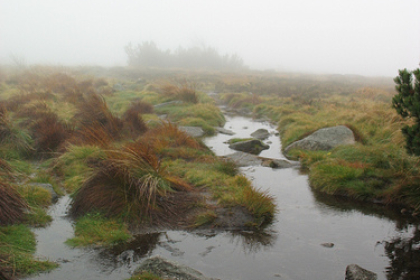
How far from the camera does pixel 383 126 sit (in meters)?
12.4

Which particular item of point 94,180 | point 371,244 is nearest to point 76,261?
point 94,180

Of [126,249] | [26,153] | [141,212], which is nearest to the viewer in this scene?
[126,249]

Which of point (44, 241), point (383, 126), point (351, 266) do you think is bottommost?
point (44, 241)

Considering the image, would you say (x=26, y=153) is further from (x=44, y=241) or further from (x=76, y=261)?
(x=76, y=261)

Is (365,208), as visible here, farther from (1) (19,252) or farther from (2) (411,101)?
(1) (19,252)

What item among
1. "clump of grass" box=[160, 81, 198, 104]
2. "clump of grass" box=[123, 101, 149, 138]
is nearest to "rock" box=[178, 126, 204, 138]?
"clump of grass" box=[123, 101, 149, 138]

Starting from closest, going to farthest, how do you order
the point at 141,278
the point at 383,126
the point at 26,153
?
the point at 141,278
the point at 26,153
the point at 383,126

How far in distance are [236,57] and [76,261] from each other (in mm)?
73118

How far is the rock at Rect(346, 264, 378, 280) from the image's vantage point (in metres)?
4.85

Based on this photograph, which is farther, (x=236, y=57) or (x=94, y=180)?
(x=236, y=57)

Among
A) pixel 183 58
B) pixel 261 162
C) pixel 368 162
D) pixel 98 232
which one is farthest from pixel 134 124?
pixel 183 58

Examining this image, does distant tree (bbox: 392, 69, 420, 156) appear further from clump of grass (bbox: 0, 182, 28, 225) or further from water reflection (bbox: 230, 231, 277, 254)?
clump of grass (bbox: 0, 182, 28, 225)

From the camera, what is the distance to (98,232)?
6.03m

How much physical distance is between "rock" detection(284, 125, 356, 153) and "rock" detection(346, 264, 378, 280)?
22.0 feet
